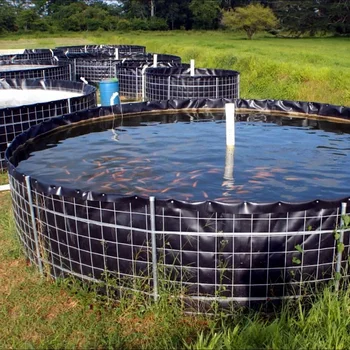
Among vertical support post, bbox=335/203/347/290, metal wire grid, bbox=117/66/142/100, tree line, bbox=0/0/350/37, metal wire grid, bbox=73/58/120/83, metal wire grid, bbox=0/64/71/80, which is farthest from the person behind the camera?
tree line, bbox=0/0/350/37

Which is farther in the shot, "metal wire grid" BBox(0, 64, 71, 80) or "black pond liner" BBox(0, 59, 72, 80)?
"black pond liner" BBox(0, 59, 72, 80)

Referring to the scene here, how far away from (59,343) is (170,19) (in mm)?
68181

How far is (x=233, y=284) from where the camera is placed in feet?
12.5

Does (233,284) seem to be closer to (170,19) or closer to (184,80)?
(184,80)

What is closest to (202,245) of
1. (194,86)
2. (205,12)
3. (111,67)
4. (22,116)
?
(22,116)

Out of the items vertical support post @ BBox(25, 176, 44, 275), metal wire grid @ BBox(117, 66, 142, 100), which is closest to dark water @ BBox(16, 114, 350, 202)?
vertical support post @ BBox(25, 176, 44, 275)

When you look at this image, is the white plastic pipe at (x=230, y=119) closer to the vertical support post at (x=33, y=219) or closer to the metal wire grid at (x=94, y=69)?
the vertical support post at (x=33, y=219)

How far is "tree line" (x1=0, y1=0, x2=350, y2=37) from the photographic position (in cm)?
4753

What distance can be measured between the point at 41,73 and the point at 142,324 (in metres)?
11.3

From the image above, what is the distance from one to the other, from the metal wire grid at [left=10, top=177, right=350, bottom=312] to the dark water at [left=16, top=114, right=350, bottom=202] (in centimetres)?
145

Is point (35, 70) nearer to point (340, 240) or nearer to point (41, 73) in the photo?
point (41, 73)

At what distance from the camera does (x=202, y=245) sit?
12.4ft

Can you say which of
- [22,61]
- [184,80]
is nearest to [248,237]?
[184,80]

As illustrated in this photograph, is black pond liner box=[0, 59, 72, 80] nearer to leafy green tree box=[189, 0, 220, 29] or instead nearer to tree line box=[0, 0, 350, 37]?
tree line box=[0, 0, 350, 37]
